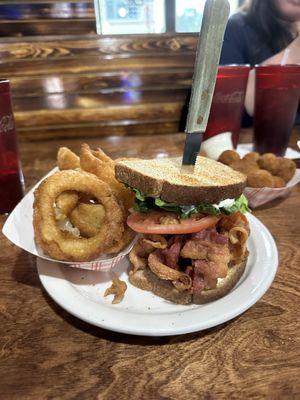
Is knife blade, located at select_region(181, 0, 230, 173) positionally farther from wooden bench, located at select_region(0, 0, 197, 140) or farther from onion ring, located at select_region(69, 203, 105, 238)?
wooden bench, located at select_region(0, 0, 197, 140)

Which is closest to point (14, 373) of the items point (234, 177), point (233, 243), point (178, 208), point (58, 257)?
point (58, 257)

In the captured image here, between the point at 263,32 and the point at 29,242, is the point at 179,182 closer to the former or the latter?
the point at 29,242

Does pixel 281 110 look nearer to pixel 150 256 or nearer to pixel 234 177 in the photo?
pixel 234 177

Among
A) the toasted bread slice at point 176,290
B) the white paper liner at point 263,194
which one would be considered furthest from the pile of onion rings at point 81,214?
the white paper liner at point 263,194

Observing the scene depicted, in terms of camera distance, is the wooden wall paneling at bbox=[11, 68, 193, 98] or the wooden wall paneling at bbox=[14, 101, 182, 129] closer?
the wooden wall paneling at bbox=[11, 68, 193, 98]

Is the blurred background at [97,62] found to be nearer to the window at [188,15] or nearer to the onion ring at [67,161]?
the window at [188,15]

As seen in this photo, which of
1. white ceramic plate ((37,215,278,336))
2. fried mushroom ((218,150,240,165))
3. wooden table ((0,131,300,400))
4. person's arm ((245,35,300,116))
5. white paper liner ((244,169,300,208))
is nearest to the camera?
wooden table ((0,131,300,400))

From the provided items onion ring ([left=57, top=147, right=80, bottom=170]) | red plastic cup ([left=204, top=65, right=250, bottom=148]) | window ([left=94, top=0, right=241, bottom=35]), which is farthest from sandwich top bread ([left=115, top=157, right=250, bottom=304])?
window ([left=94, top=0, right=241, bottom=35])
